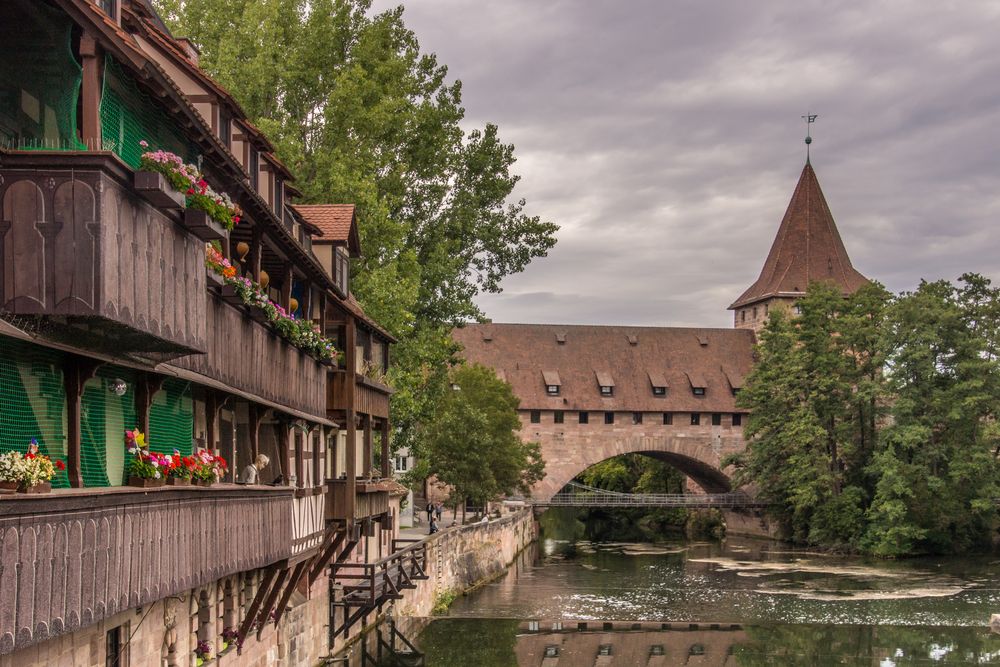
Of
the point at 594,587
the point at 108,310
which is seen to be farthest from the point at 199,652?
the point at 594,587

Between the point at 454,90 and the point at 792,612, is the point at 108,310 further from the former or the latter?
the point at 792,612

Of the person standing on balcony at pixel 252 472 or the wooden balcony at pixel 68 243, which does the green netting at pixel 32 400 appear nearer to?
the wooden balcony at pixel 68 243

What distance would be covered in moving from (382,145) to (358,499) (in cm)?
964

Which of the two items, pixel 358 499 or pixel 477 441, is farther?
pixel 477 441

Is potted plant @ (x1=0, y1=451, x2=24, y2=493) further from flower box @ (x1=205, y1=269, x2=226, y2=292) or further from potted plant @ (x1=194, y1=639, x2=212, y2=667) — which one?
potted plant @ (x1=194, y1=639, x2=212, y2=667)

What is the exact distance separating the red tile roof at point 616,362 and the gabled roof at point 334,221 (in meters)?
37.4

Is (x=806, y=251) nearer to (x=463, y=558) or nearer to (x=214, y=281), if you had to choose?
(x=463, y=558)

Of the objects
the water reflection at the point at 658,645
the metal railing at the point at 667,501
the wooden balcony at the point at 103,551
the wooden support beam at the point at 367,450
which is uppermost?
the wooden support beam at the point at 367,450

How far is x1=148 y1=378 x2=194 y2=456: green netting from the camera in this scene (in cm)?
1062

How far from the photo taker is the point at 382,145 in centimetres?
2570

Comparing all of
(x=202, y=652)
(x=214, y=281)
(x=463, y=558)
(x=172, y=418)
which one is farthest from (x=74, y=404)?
(x=463, y=558)

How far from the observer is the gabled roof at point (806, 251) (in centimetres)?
6041

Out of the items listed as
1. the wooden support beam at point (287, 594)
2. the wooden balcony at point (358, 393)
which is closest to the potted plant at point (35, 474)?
the wooden support beam at point (287, 594)

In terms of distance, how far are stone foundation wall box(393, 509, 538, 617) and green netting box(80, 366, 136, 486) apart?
14.6 metres
